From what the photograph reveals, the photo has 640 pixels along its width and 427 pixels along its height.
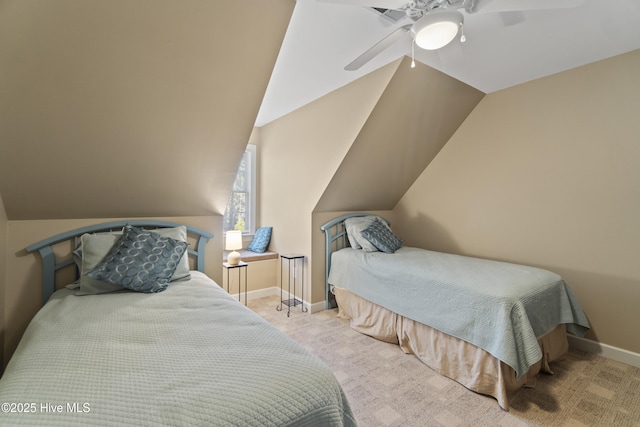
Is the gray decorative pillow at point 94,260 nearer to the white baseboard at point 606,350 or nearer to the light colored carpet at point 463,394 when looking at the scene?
the light colored carpet at point 463,394

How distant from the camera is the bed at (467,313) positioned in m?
1.76

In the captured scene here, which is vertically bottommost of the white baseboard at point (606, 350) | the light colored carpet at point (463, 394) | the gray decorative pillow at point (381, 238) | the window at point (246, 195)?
the light colored carpet at point (463, 394)

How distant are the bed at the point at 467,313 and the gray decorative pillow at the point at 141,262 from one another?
5.87 feet

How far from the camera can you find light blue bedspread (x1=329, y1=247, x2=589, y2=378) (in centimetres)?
174

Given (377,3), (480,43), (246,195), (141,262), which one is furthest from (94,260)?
(480,43)

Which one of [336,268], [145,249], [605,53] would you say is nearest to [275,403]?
[145,249]

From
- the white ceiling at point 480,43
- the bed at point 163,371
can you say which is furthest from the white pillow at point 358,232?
the bed at point 163,371

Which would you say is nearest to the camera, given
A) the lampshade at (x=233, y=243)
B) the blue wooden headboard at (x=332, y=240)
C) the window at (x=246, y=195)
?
the lampshade at (x=233, y=243)

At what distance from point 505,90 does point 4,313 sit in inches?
186

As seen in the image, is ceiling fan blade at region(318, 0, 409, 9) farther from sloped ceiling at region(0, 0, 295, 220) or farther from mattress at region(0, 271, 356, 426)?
mattress at region(0, 271, 356, 426)

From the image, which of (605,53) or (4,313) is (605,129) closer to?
(605,53)

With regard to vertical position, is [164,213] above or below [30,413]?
above

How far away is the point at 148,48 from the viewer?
148 centimetres

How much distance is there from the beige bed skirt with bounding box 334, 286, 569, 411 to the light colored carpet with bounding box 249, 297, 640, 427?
0.06m
